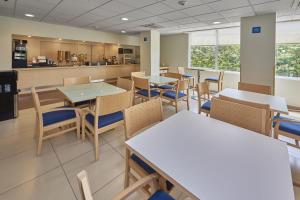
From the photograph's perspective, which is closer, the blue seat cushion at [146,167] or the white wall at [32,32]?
the blue seat cushion at [146,167]

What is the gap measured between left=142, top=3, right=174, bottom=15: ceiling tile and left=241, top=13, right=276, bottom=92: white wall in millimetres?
1900

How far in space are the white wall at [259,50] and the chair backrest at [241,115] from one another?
3008 mm

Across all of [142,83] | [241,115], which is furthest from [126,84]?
[241,115]

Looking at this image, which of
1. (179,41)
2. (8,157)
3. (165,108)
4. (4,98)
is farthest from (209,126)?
(179,41)

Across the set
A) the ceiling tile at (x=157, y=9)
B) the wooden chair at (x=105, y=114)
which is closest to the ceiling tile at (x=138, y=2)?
the ceiling tile at (x=157, y=9)

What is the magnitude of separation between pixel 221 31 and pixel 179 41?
5.98 ft

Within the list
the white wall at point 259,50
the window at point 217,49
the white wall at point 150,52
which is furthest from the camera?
the white wall at point 150,52

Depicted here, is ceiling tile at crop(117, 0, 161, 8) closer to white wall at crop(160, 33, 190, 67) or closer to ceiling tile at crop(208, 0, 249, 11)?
ceiling tile at crop(208, 0, 249, 11)

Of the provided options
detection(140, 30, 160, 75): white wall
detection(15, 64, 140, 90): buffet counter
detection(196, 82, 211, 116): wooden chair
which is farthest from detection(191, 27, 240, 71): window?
detection(196, 82, 211, 116): wooden chair

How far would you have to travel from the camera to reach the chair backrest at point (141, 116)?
1387 millimetres

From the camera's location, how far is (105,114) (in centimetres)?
215

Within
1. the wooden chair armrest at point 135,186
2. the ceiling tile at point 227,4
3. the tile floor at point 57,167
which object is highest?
the ceiling tile at point 227,4

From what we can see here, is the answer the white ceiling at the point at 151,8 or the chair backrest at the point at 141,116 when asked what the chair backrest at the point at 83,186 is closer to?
the chair backrest at the point at 141,116

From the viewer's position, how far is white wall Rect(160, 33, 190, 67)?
7309mm
